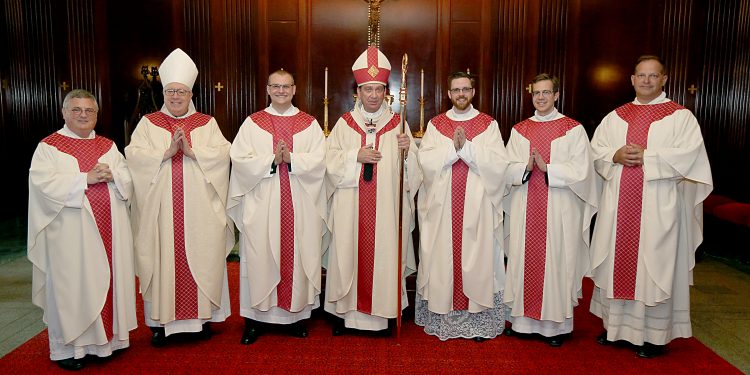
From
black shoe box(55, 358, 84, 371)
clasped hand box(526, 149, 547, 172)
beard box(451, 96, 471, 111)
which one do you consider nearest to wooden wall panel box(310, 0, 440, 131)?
beard box(451, 96, 471, 111)

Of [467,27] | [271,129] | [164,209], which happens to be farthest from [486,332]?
[467,27]

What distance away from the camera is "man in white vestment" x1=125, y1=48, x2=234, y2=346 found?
430 cm

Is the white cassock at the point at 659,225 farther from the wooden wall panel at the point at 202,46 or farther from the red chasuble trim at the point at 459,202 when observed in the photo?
the wooden wall panel at the point at 202,46

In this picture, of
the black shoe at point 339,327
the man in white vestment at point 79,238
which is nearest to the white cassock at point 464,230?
the black shoe at point 339,327

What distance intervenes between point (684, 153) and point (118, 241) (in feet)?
A: 13.7

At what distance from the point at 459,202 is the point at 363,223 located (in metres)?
0.81

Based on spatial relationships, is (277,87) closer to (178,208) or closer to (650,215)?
(178,208)

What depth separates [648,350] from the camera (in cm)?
431

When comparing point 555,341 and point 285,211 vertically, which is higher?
point 285,211

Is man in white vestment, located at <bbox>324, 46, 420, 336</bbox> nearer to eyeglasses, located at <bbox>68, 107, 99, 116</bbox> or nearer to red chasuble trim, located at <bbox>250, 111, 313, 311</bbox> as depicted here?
red chasuble trim, located at <bbox>250, 111, 313, 311</bbox>

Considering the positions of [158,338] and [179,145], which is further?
[158,338]

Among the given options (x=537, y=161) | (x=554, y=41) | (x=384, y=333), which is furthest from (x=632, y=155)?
(x=554, y=41)

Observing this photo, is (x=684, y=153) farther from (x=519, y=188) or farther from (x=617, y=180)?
(x=519, y=188)

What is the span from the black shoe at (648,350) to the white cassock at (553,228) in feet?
1.71
